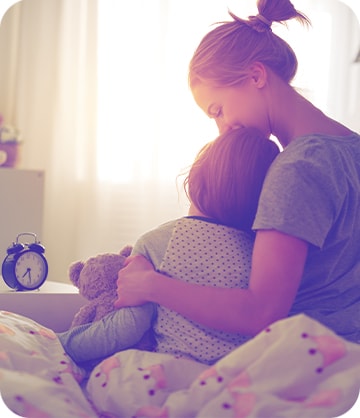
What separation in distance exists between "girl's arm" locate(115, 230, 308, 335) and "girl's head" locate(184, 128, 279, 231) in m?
0.09

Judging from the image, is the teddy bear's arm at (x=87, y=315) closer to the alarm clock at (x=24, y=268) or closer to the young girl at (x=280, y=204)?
the young girl at (x=280, y=204)

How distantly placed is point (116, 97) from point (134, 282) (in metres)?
1.77

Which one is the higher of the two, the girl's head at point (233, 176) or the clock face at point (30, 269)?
the girl's head at point (233, 176)

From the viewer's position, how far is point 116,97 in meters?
2.46

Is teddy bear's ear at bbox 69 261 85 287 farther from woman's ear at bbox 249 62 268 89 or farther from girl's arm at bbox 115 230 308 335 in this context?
woman's ear at bbox 249 62 268 89

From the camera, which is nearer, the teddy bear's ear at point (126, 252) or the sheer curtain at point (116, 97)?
the teddy bear's ear at point (126, 252)

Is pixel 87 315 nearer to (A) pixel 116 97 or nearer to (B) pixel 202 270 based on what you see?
(B) pixel 202 270

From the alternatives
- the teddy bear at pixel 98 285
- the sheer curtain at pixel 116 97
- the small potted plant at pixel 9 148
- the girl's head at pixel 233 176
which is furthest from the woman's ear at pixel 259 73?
the small potted plant at pixel 9 148

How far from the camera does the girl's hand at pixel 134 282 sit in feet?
2.59

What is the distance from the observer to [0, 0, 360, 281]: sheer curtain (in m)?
2.31

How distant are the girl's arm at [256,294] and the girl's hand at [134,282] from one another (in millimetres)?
40

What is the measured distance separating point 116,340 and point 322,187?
36 cm

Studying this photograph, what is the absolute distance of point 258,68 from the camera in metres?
0.89

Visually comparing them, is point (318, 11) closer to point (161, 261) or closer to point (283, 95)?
point (283, 95)
